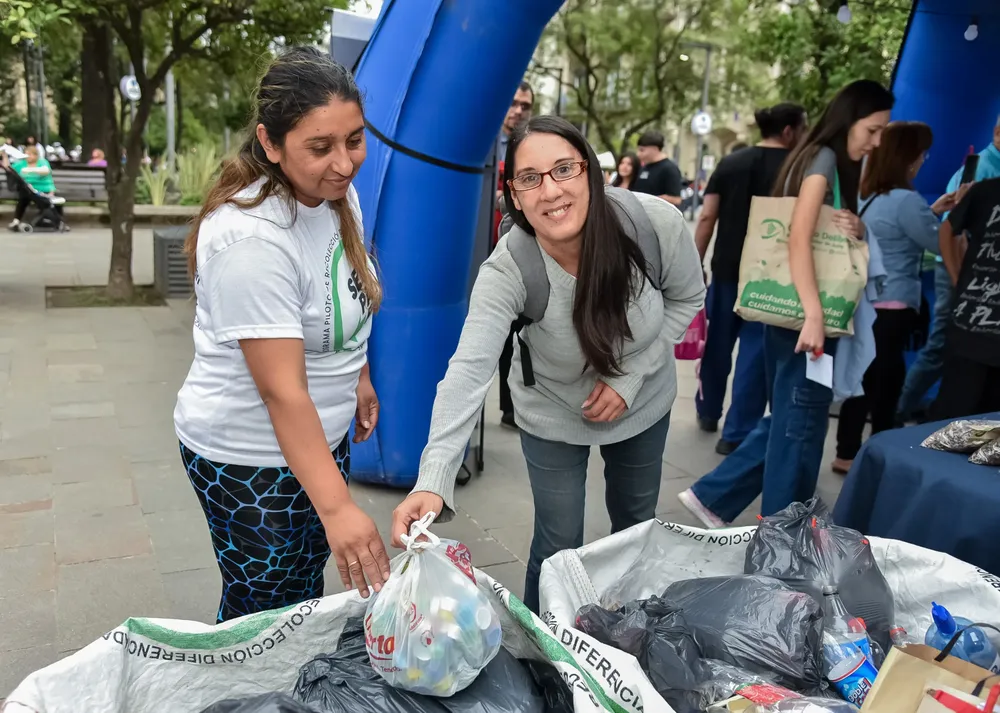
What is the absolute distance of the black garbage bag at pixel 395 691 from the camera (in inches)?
55.9

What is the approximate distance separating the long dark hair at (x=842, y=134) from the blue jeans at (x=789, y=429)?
552 millimetres

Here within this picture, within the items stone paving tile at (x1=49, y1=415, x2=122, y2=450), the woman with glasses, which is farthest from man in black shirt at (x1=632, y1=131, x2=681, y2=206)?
the woman with glasses

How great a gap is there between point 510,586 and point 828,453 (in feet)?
8.33

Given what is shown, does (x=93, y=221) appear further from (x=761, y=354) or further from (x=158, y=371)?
(x=761, y=354)

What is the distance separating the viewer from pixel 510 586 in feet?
11.0

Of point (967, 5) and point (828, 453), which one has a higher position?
point (967, 5)

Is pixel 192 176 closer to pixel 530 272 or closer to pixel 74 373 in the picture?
pixel 74 373

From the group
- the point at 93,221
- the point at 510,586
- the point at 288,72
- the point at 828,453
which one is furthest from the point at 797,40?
the point at 93,221

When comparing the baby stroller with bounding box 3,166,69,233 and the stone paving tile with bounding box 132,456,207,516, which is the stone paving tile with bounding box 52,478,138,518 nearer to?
the stone paving tile with bounding box 132,456,207,516

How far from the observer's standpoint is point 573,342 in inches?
83.2

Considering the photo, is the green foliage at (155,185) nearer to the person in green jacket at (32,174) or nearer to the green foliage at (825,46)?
the person in green jacket at (32,174)

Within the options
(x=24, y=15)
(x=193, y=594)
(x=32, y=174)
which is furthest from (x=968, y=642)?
(x=32, y=174)

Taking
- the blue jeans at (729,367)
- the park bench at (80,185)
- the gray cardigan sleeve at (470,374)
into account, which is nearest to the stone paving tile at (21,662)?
the gray cardigan sleeve at (470,374)

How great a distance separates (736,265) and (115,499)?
11.6ft
